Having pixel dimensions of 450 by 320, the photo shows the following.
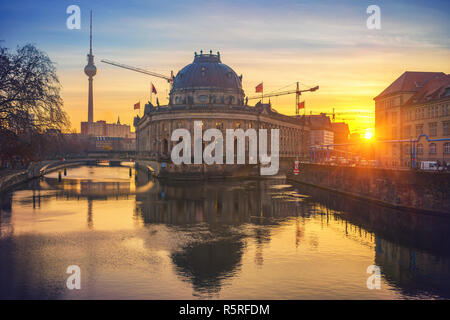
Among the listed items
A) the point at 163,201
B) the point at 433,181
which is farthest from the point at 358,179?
the point at 163,201

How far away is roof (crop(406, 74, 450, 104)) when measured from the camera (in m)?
66.6

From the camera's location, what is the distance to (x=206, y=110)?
94.8 meters

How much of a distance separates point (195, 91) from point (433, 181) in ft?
274

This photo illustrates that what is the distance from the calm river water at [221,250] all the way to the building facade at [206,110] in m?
47.4

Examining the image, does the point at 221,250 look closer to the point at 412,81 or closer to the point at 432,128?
the point at 432,128

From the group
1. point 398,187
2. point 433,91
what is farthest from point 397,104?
point 398,187

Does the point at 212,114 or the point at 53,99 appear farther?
the point at 212,114

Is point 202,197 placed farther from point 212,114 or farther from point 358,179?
point 212,114

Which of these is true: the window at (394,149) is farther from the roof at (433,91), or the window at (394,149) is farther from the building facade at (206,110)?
the building facade at (206,110)

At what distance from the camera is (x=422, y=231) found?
102ft

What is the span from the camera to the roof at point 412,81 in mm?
77312

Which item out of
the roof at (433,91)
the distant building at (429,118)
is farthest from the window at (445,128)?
the roof at (433,91)

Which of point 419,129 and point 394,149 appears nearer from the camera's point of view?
point 419,129

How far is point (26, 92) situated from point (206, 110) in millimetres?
51814
